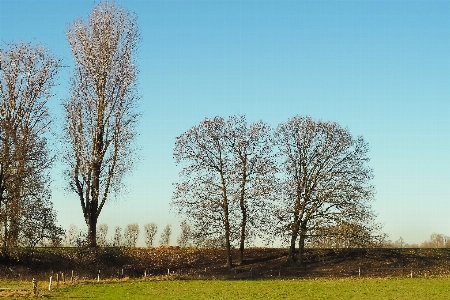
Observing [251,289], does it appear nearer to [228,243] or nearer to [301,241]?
[228,243]

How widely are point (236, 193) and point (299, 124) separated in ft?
25.5

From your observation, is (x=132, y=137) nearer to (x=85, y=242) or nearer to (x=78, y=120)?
(x=78, y=120)

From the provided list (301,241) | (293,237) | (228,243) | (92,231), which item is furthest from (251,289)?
(92,231)

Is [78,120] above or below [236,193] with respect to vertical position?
above

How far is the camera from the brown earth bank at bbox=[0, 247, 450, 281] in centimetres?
4081

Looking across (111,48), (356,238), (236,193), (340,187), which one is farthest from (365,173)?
(111,48)

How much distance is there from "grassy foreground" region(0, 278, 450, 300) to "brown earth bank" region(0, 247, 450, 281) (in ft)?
16.3

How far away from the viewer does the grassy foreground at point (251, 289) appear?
28.5m

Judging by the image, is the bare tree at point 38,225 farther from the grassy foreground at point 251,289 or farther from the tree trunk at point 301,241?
the tree trunk at point 301,241

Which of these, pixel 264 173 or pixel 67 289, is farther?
pixel 264 173

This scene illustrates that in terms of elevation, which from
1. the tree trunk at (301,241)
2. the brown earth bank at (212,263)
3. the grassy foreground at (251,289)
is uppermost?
the tree trunk at (301,241)

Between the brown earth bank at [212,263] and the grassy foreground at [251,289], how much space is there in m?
4.97

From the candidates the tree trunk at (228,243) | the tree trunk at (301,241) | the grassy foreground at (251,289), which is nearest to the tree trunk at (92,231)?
the grassy foreground at (251,289)

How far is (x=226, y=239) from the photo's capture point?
44188 mm
